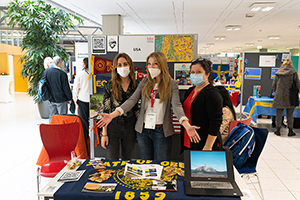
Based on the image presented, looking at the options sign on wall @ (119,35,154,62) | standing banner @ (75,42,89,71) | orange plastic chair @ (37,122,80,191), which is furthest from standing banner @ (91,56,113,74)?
standing banner @ (75,42,89,71)

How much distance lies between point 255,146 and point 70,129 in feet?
6.76

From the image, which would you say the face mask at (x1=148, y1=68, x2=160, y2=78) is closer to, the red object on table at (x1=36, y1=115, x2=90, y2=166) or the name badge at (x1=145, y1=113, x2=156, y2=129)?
the name badge at (x1=145, y1=113, x2=156, y2=129)

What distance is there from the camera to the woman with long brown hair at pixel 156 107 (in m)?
2.34

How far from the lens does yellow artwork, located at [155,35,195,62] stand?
3305mm

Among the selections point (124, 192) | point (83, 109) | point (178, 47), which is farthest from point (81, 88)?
point (124, 192)

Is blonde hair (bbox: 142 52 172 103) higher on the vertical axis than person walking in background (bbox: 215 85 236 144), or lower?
higher

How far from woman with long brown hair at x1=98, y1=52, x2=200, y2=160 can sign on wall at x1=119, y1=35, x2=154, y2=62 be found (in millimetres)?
1050

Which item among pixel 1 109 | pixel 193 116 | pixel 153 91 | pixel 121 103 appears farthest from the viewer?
pixel 1 109

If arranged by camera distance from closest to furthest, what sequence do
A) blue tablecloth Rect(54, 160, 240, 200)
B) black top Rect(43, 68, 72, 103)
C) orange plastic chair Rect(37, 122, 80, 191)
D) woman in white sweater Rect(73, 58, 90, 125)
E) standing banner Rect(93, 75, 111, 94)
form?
blue tablecloth Rect(54, 160, 240, 200), orange plastic chair Rect(37, 122, 80, 191), standing banner Rect(93, 75, 111, 94), woman in white sweater Rect(73, 58, 90, 125), black top Rect(43, 68, 72, 103)

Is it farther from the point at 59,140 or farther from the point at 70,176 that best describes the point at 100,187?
the point at 59,140

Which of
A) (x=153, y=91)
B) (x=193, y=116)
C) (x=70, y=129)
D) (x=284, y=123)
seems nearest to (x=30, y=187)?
(x=70, y=129)

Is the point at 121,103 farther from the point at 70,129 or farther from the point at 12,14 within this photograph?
the point at 12,14

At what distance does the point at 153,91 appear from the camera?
7.84 ft

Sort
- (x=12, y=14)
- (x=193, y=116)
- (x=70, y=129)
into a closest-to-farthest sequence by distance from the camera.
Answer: (x=193, y=116)
(x=70, y=129)
(x=12, y=14)
